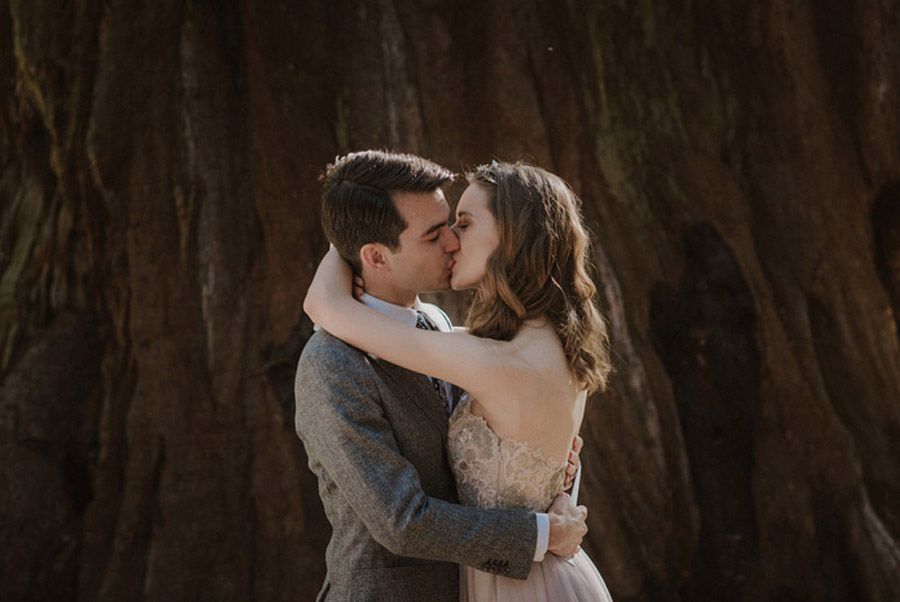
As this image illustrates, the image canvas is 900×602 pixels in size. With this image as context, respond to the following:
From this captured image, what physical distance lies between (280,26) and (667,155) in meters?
1.92

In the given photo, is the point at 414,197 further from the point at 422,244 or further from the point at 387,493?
the point at 387,493

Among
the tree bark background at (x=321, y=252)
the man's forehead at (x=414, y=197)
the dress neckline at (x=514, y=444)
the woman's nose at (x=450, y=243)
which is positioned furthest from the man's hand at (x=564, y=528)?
the tree bark background at (x=321, y=252)

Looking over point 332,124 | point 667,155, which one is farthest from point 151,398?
point 667,155

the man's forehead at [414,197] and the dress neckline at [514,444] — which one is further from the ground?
the man's forehead at [414,197]

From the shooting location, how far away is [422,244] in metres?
2.78

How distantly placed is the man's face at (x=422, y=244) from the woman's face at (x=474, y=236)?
5 centimetres

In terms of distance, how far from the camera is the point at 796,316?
196 inches

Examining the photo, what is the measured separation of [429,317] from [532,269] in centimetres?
49

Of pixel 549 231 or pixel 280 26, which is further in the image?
pixel 280 26

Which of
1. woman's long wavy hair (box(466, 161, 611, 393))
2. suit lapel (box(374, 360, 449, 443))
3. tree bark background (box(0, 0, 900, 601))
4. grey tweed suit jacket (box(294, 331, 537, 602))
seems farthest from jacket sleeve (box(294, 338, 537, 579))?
tree bark background (box(0, 0, 900, 601))

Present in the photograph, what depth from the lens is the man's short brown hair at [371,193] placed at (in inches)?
108

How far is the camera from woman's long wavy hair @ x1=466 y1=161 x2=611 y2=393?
2648mm

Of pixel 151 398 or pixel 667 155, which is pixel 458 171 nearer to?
pixel 667 155

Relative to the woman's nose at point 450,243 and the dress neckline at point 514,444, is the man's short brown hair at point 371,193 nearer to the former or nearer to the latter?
the woman's nose at point 450,243
